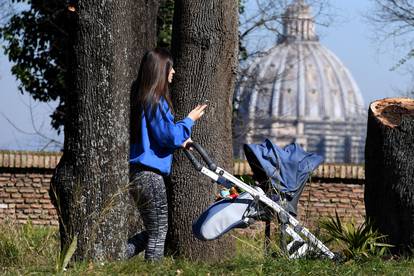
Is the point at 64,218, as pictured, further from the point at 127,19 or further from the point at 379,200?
the point at 379,200

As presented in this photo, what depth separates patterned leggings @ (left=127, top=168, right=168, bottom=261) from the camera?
7.95 meters

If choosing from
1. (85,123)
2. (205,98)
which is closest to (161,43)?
(205,98)

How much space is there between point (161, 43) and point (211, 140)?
45.0ft

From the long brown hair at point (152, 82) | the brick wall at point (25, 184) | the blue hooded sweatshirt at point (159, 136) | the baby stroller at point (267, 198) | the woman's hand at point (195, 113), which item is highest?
the long brown hair at point (152, 82)

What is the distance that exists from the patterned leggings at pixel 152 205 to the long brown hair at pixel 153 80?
1.55 feet

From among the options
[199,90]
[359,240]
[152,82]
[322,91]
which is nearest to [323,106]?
[322,91]

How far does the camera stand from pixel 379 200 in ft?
28.4

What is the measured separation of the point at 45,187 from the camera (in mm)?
14898

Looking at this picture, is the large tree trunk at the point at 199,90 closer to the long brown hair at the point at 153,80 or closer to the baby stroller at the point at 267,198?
the baby stroller at the point at 267,198

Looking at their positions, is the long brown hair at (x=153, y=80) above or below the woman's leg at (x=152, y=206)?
above

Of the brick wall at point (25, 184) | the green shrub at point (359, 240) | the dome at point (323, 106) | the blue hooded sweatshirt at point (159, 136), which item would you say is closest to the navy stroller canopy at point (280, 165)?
the green shrub at point (359, 240)

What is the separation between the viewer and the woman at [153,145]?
793cm

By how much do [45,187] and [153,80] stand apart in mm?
7177

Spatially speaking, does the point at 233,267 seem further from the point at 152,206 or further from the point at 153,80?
the point at 153,80
